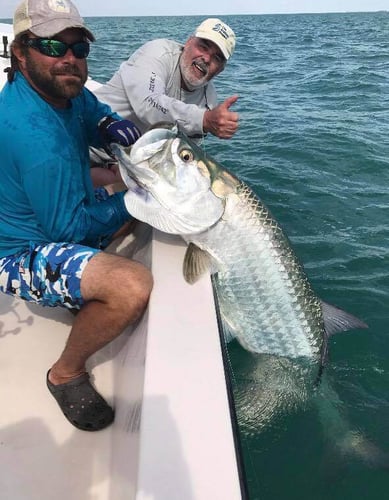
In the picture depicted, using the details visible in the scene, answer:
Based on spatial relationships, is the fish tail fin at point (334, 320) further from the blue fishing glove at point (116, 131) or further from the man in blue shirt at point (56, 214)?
the blue fishing glove at point (116, 131)

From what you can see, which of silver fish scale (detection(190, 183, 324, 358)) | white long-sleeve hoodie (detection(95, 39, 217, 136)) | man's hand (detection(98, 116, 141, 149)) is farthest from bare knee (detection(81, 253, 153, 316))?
white long-sleeve hoodie (detection(95, 39, 217, 136))

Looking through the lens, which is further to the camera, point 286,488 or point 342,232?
point 342,232

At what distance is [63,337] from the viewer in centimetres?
247

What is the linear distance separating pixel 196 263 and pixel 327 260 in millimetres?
2272

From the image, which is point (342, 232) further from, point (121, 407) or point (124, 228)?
point (121, 407)

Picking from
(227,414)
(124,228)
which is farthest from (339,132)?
(227,414)

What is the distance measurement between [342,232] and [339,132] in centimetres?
348

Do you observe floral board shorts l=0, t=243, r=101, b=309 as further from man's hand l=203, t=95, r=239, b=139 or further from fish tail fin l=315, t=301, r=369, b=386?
fish tail fin l=315, t=301, r=369, b=386

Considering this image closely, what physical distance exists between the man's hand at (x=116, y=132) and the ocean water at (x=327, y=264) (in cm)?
128

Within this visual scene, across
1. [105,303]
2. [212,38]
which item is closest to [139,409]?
[105,303]

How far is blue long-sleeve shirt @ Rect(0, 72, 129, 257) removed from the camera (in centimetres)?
188

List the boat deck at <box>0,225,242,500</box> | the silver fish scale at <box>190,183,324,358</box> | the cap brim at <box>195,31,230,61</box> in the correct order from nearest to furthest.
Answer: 1. the boat deck at <box>0,225,242,500</box>
2. the silver fish scale at <box>190,183,324,358</box>
3. the cap brim at <box>195,31,230,61</box>

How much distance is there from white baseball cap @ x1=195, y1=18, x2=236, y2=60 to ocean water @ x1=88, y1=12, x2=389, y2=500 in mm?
1859

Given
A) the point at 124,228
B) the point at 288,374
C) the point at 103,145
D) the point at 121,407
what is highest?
the point at 103,145
